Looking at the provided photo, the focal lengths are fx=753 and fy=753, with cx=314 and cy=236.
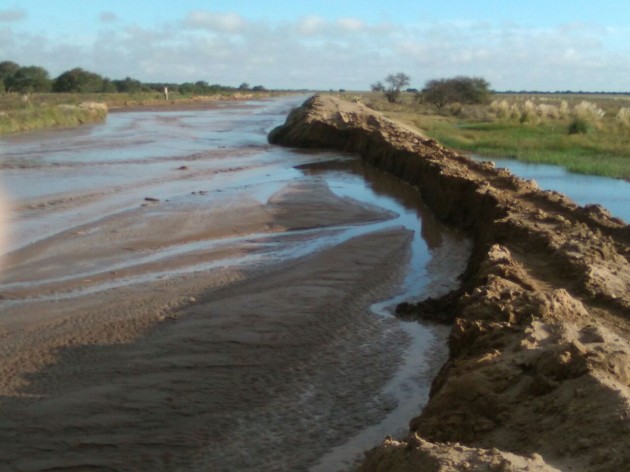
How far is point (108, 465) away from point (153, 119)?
43994 mm

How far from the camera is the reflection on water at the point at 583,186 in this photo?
15.4 metres

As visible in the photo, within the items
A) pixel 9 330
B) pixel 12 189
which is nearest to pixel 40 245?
Result: pixel 9 330

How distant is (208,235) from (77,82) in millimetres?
79721

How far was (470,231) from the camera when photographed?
12203mm

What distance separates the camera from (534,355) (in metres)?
4.49

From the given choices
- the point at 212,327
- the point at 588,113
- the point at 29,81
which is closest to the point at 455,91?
the point at 588,113

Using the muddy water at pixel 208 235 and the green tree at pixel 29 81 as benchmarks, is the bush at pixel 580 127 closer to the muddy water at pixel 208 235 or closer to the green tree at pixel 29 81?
the muddy water at pixel 208 235

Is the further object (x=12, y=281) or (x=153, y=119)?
(x=153, y=119)

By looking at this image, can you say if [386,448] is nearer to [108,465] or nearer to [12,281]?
[108,465]

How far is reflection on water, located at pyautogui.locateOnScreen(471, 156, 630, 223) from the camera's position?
15439 mm

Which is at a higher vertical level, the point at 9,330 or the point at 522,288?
the point at 522,288

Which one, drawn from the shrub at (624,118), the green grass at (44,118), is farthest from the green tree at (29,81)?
the shrub at (624,118)

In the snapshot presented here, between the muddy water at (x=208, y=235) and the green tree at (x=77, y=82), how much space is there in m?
60.0

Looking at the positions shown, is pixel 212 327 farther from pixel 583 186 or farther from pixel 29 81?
pixel 29 81
